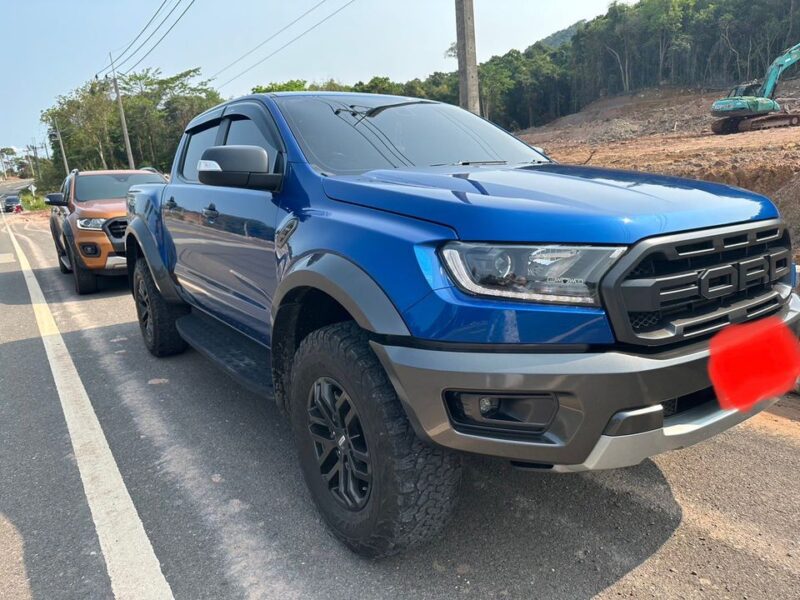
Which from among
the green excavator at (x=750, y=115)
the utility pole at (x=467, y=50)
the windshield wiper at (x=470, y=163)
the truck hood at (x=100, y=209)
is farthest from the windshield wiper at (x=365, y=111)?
the green excavator at (x=750, y=115)

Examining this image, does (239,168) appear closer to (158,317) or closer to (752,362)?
(752,362)

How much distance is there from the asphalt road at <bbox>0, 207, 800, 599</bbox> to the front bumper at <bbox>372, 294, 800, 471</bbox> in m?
0.64

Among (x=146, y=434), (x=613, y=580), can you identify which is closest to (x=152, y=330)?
(x=146, y=434)

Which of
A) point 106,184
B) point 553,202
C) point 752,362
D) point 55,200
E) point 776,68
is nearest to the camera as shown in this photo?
point 553,202

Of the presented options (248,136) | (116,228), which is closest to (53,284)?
(116,228)

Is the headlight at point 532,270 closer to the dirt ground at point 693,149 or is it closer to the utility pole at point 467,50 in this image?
the dirt ground at point 693,149

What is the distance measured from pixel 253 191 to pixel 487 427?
1.83 meters

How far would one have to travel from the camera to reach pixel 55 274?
1079 centimetres

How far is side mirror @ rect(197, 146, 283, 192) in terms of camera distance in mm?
2639

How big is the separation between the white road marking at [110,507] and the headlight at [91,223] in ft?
12.2

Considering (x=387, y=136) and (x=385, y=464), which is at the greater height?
(x=387, y=136)

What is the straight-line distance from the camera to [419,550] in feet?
7.81

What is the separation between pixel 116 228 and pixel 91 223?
32cm

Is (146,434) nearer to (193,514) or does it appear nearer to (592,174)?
(193,514)
